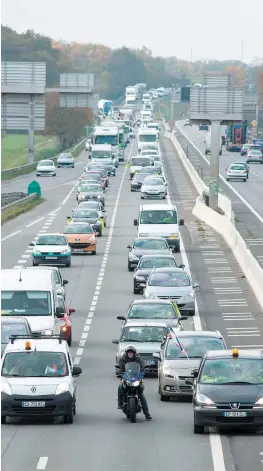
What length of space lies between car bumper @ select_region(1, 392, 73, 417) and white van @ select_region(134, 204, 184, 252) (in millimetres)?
35921

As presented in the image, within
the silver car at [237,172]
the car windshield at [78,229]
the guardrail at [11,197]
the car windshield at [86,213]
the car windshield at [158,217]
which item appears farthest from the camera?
the silver car at [237,172]

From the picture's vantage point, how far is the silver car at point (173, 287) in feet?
132

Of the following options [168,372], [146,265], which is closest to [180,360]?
[168,372]

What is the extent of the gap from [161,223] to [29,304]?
93.6 feet

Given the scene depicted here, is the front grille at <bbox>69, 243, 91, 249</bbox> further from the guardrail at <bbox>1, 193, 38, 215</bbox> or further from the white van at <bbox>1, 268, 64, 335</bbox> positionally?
the white van at <bbox>1, 268, 64, 335</bbox>

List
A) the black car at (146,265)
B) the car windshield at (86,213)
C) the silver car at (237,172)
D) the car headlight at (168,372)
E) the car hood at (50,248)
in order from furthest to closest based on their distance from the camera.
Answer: the silver car at (237,172) < the car windshield at (86,213) < the car hood at (50,248) < the black car at (146,265) < the car headlight at (168,372)

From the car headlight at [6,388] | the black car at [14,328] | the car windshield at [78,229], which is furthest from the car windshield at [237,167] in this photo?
the car headlight at [6,388]

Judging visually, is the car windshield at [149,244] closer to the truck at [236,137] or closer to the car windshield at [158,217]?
the car windshield at [158,217]

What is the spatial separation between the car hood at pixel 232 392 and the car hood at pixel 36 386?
7.68ft

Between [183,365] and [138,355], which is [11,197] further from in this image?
[138,355]

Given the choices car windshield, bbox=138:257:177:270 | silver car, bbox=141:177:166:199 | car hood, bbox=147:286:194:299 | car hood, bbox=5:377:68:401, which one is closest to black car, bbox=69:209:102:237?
car windshield, bbox=138:257:177:270

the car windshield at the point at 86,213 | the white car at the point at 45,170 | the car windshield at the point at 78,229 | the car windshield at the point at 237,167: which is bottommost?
the white car at the point at 45,170

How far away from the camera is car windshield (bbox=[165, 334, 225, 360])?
26516mm

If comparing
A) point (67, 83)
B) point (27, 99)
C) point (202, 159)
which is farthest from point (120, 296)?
point (202, 159)
